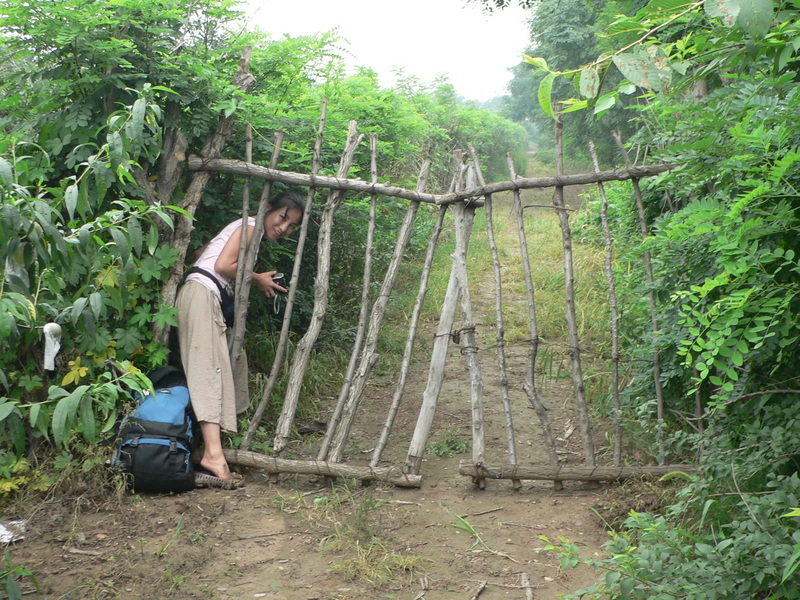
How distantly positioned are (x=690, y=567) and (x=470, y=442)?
8.22ft

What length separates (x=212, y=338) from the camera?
13.7ft

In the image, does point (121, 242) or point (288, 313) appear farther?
point (288, 313)

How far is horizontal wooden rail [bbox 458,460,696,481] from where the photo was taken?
376 centimetres

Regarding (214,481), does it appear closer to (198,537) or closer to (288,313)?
(198,537)

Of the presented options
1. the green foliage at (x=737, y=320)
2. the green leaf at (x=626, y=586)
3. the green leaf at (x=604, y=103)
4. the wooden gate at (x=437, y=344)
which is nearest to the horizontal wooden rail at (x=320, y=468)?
the wooden gate at (x=437, y=344)

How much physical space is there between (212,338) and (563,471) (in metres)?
2.20

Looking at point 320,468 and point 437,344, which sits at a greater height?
point 437,344

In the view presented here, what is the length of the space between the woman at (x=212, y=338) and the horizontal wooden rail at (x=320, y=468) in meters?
0.12

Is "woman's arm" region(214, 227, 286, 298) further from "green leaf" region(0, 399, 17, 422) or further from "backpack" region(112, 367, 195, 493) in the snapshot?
"green leaf" region(0, 399, 17, 422)

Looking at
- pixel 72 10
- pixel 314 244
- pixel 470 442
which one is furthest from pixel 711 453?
pixel 72 10

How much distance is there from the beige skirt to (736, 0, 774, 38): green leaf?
3.54 metres

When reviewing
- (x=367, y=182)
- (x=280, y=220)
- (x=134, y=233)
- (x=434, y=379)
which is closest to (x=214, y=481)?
(x=434, y=379)

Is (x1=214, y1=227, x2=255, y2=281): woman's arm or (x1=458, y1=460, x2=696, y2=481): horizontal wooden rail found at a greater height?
(x1=214, y1=227, x2=255, y2=281): woman's arm

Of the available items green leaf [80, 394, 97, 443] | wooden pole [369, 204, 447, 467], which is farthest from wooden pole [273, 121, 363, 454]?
green leaf [80, 394, 97, 443]
